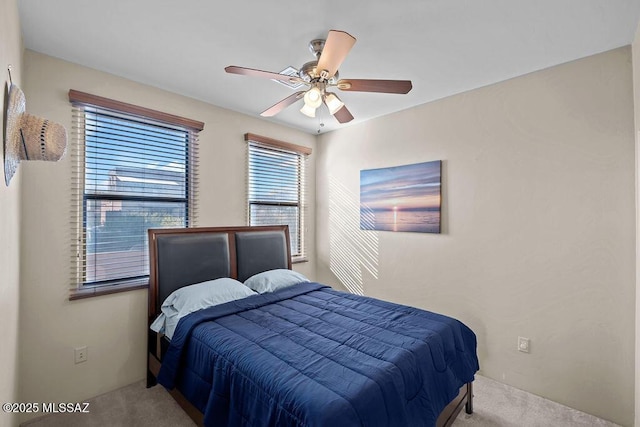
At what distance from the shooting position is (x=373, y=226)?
11.8 feet

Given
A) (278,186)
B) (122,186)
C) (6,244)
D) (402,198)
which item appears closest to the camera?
(6,244)

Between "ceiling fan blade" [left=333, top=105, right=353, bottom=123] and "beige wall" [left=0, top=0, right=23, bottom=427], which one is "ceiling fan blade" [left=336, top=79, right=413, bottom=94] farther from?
"beige wall" [left=0, top=0, right=23, bottom=427]

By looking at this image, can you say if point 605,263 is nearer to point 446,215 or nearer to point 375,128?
point 446,215

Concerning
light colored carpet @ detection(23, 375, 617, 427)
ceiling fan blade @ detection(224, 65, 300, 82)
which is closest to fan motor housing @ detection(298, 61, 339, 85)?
ceiling fan blade @ detection(224, 65, 300, 82)

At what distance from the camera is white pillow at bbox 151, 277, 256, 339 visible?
7.57 feet

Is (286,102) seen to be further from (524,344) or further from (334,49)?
(524,344)

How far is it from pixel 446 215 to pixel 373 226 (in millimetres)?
878

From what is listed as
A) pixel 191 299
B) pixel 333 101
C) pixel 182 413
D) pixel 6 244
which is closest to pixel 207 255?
pixel 191 299

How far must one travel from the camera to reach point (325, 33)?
1.96 m

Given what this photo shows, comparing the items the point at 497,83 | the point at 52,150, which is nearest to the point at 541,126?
the point at 497,83

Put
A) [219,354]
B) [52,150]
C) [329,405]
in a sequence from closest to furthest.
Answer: [329,405], [52,150], [219,354]

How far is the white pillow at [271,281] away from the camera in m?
2.93

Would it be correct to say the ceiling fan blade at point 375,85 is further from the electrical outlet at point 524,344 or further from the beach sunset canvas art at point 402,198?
the electrical outlet at point 524,344

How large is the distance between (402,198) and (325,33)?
193 cm
